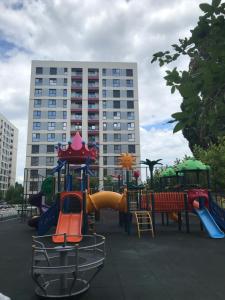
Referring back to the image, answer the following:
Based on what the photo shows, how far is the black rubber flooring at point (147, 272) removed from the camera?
5.04 meters

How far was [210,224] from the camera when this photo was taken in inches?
514

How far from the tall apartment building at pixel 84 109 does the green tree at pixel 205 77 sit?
52677 mm

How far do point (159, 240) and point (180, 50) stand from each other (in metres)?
10.1

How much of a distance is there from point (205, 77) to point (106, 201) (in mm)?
12997

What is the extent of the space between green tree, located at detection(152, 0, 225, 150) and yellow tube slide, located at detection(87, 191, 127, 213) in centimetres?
1251

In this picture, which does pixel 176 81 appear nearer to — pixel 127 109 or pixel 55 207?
pixel 55 207

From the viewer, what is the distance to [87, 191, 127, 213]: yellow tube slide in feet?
48.6

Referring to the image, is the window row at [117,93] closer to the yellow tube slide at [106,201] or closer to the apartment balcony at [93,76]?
the apartment balcony at [93,76]

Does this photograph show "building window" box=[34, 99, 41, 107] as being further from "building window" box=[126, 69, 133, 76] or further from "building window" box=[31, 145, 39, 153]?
"building window" box=[126, 69, 133, 76]

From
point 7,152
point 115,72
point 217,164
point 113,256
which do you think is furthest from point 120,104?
point 7,152

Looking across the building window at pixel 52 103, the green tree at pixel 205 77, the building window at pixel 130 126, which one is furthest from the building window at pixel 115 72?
the green tree at pixel 205 77

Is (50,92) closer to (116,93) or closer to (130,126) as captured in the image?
(116,93)

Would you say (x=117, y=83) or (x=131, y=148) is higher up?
(x=117, y=83)

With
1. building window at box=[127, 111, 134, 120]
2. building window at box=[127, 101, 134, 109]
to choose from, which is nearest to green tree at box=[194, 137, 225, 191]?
building window at box=[127, 111, 134, 120]
